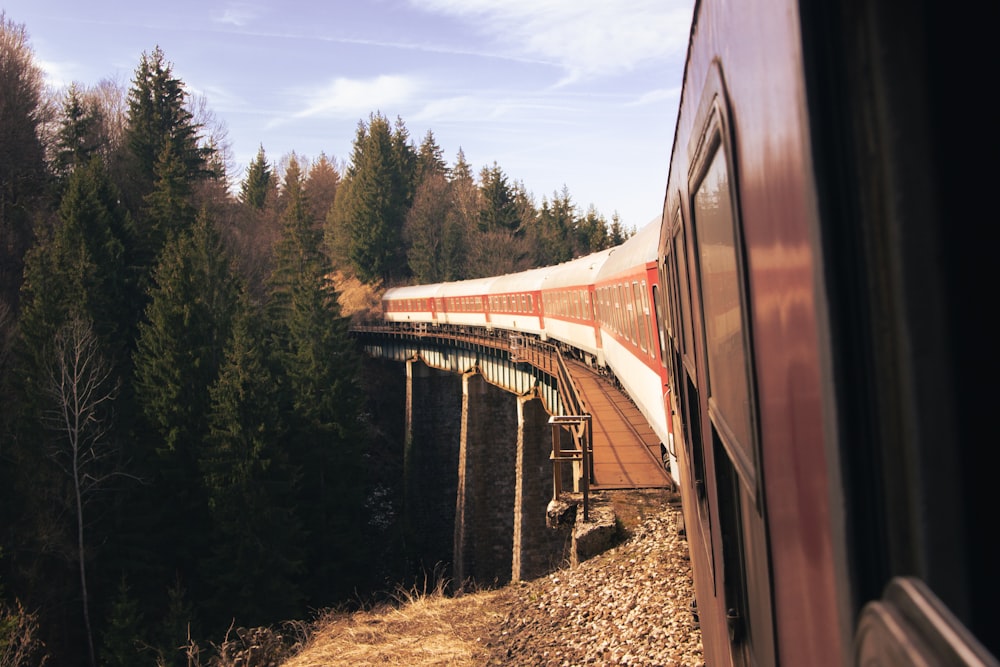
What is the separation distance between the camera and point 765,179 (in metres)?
1.29

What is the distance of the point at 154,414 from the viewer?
29078mm

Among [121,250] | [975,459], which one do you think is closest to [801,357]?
[975,459]

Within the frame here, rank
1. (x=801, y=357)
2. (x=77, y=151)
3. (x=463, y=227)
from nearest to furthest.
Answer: (x=801, y=357)
(x=77, y=151)
(x=463, y=227)

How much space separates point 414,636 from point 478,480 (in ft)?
64.5

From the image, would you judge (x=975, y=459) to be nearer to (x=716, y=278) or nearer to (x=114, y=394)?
(x=716, y=278)

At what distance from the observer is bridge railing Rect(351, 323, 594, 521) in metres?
11.0

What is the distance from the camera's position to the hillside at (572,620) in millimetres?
7781

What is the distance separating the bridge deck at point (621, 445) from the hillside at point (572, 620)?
425mm

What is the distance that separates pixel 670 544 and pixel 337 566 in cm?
2459

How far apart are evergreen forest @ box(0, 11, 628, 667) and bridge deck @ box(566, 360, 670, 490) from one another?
12.3 m

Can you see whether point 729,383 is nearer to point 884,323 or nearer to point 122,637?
point 884,323

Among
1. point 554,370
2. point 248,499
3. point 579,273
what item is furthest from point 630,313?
point 248,499

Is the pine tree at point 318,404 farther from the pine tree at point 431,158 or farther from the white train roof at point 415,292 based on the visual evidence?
the pine tree at point 431,158

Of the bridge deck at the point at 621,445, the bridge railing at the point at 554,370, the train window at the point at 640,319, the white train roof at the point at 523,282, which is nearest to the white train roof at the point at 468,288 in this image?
the white train roof at the point at 523,282
